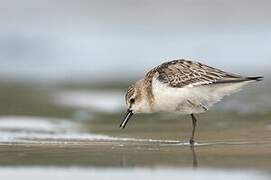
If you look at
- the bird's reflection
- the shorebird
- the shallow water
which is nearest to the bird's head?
the shorebird

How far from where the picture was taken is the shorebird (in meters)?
10.6

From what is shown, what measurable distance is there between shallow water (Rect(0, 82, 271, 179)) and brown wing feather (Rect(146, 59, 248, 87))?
0.63 metres

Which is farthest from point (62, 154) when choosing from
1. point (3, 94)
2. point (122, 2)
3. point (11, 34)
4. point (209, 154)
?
point (122, 2)

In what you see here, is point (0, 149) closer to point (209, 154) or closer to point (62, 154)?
point (62, 154)

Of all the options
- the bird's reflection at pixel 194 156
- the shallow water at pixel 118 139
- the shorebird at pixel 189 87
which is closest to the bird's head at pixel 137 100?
the shorebird at pixel 189 87

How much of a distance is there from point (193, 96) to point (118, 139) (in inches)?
37.3

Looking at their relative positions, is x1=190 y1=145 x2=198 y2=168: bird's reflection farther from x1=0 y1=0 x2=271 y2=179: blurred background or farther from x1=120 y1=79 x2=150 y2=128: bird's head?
x1=120 y1=79 x2=150 y2=128: bird's head

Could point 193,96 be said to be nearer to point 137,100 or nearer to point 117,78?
point 137,100

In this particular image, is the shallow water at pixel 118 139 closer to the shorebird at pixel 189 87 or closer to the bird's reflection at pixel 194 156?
the bird's reflection at pixel 194 156

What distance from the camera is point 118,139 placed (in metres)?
10.7

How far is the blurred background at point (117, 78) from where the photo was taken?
9430 millimetres

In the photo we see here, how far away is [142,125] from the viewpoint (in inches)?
491

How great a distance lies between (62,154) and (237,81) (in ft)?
7.14

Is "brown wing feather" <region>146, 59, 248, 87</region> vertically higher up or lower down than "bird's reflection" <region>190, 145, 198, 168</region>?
higher up
